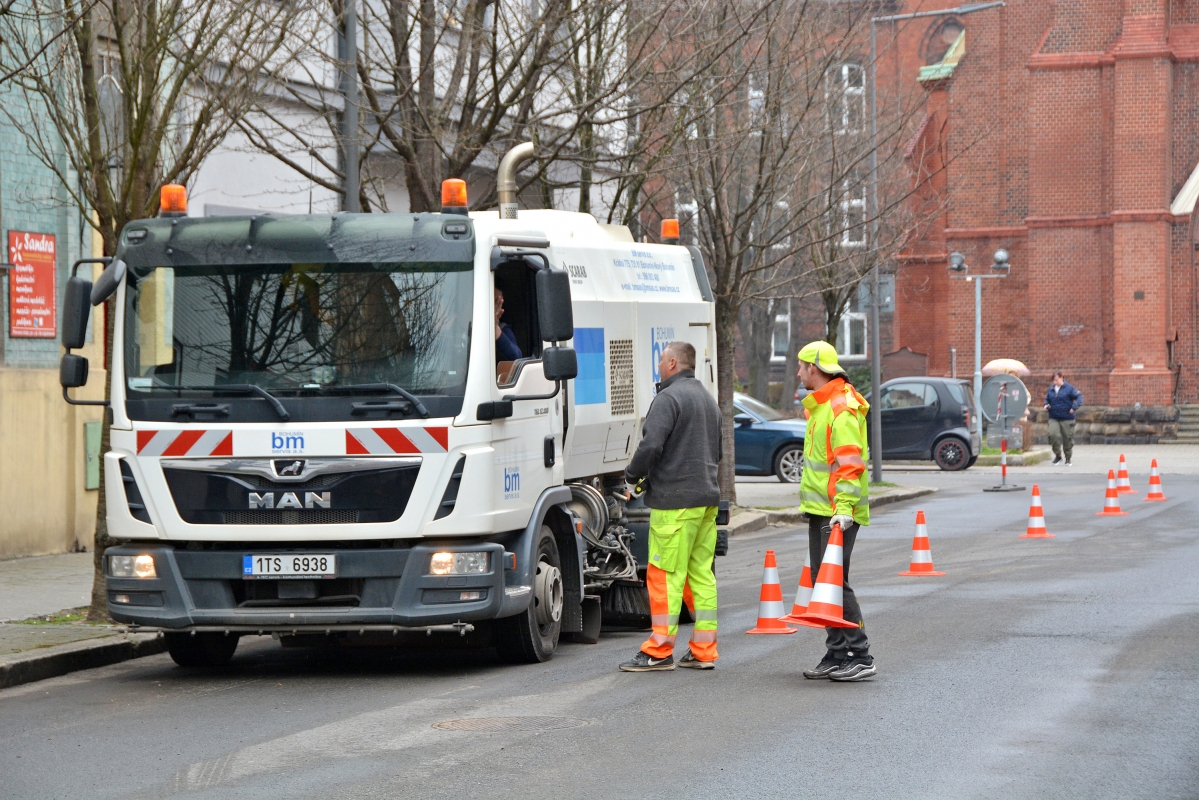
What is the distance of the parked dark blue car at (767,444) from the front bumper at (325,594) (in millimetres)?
18976

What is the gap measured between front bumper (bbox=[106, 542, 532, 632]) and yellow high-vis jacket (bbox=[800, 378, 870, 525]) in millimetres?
1727

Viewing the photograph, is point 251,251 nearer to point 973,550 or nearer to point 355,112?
point 355,112

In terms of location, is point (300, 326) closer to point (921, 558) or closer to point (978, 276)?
point (921, 558)

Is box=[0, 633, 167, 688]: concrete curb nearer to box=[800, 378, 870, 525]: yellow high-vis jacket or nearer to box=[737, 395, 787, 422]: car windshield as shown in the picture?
box=[800, 378, 870, 525]: yellow high-vis jacket

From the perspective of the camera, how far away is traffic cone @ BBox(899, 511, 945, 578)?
48.0 feet

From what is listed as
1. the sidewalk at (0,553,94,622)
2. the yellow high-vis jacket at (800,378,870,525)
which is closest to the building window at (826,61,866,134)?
the sidewalk at (0,553,94,622)

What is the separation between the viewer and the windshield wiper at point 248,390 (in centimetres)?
887

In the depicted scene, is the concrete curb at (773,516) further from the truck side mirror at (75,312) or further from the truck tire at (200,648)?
the truck side mirror at (75,312)

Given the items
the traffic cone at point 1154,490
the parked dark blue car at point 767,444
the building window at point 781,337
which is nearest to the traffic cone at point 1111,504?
the traffic cone at point 1154,490

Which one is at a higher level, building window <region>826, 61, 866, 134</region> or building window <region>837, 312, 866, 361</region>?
building window <region>826, 61, 866, 134</region>

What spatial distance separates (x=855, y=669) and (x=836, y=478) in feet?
→ 3.27

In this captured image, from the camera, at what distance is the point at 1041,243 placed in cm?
4600

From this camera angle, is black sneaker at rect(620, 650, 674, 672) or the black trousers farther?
black sneaker at rect(620, 650, 674, 672)

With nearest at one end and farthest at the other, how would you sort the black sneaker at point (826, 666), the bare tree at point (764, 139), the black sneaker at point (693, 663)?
1. the black sneaker at point (826, 666)
2. the black sneaker at point (693, 663)
3. the bare tree at point (764, 139)
